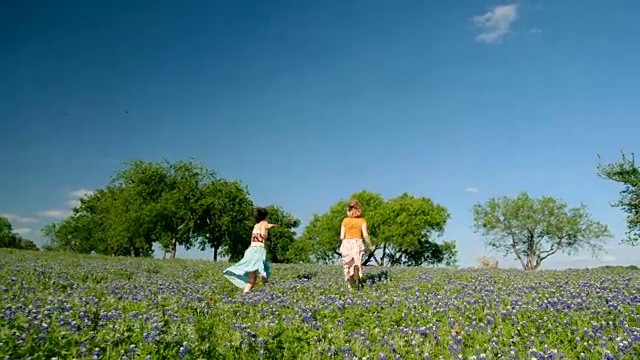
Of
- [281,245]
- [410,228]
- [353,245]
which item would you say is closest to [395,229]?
[410,228]

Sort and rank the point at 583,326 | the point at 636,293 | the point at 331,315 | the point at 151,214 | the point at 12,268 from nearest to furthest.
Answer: the point at 583,326 → the point at 331,315 → the point at 636,293 → the point at 12,268 → the point at 151,214

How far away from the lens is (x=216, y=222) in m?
59.9

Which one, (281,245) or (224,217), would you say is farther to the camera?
(281,245)

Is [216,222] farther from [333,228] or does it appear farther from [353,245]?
[353,245]

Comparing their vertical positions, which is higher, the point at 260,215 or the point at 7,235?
the point at 7,235

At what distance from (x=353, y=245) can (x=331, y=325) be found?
19.5 ft

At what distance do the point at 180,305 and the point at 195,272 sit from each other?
9781 millimetres

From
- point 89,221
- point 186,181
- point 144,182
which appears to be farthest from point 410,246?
point 89,221

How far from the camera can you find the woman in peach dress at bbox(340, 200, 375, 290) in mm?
13859

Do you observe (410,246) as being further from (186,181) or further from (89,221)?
(89,221)

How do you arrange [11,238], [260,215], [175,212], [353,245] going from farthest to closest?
[11,238], [175,212], [260,215], [353,245]

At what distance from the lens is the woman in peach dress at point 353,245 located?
13.9 meters

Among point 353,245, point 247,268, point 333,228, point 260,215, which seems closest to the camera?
point 247,268

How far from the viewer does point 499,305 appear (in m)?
9.55
